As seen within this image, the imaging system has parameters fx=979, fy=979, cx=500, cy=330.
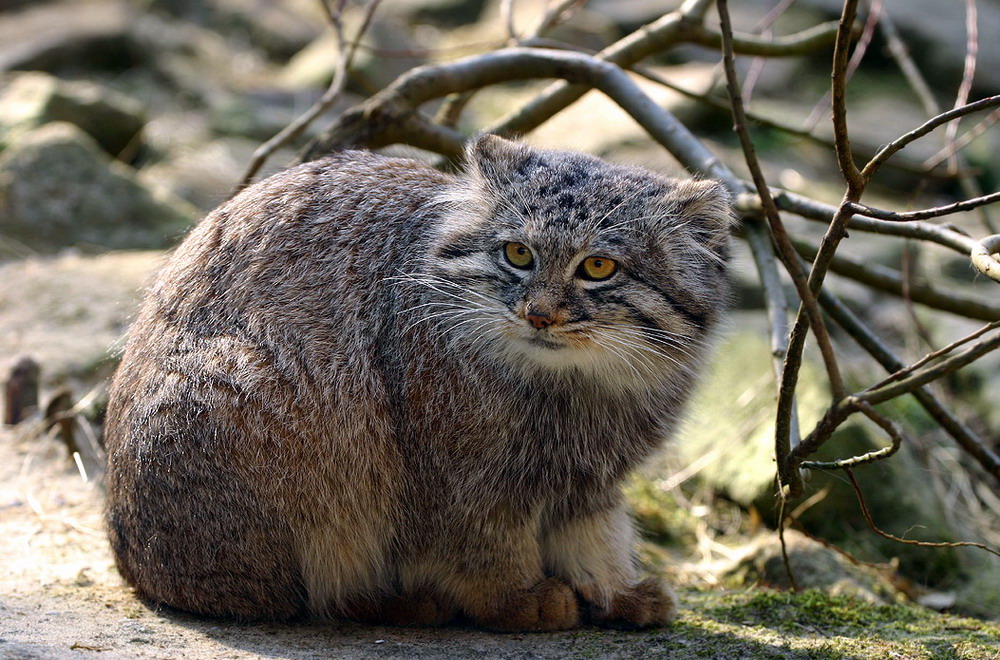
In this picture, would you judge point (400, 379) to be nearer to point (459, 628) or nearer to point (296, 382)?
point (296, 382)

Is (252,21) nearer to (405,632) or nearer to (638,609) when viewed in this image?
(405,632)

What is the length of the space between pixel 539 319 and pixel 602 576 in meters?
1.42

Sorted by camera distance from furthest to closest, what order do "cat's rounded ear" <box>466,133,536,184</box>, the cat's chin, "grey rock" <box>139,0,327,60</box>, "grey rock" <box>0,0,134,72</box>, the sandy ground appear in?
"grey rock" <box>139,0,327,60</box> < "grey rock" <box>0,0,134,72</box> < "cat's rounded ear" <box>466,133,536,184</box> < the cat's chin < the sandy ground

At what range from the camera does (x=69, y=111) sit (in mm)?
11086

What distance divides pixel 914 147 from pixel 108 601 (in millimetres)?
11629

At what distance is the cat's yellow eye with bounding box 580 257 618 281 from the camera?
4.12 m

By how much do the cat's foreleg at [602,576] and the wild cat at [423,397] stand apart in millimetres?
11

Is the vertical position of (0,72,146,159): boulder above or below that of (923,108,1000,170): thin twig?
below

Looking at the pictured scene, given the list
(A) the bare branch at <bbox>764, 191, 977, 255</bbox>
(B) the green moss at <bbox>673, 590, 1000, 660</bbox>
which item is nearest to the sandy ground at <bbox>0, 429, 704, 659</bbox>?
(B) the green moss at <bbox>673, 590, 1000, 660</bbox>

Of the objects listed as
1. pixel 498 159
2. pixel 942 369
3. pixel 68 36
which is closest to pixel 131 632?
pixel 498 159

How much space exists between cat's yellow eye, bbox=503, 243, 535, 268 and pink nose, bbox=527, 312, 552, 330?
1.03ft

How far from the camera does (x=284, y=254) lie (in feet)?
14.8

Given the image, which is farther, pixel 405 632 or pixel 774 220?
pixel 405 632

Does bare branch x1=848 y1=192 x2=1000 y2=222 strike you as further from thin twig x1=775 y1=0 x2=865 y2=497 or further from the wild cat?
the wild cat
